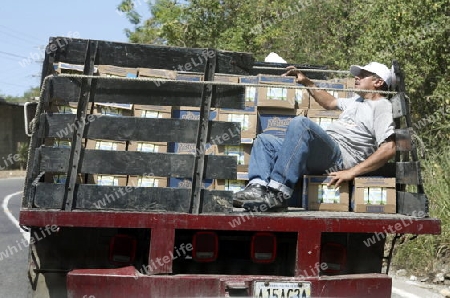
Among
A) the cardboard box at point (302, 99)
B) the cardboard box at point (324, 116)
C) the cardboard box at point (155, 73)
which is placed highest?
the cardboard box at point (302, 99)

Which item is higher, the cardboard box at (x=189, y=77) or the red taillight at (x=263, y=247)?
the cardboard box at (x=189, y=77)

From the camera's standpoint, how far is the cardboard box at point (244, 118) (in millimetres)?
5546

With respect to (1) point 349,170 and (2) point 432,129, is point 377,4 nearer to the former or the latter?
(2) point 432,129

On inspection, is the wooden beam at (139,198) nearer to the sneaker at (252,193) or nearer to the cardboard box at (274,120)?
the sneaker at (252,193)

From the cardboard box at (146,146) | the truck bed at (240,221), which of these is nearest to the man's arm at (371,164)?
the truck bed at (240,221)

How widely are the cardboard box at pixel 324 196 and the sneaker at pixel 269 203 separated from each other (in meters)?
0.36

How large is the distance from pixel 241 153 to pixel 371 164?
1.10m

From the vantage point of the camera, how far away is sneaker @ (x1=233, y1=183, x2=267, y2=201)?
4.58 metres

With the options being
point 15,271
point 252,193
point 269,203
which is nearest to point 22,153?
point 15,271

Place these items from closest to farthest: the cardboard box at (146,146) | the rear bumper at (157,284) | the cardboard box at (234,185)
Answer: the rear bumper at (157,284)
the cardboard box at (146,146)
the cardboard box at (234,185)

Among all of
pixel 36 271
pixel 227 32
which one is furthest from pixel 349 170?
pixel 227 32

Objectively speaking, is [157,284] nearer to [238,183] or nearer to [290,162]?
[290,162]

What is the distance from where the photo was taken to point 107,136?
4234 mm

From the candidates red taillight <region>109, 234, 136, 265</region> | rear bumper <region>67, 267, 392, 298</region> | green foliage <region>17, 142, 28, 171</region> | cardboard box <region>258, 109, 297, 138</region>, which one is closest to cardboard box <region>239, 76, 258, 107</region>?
cardboard box <region>258, 109, 297, 138</region>
